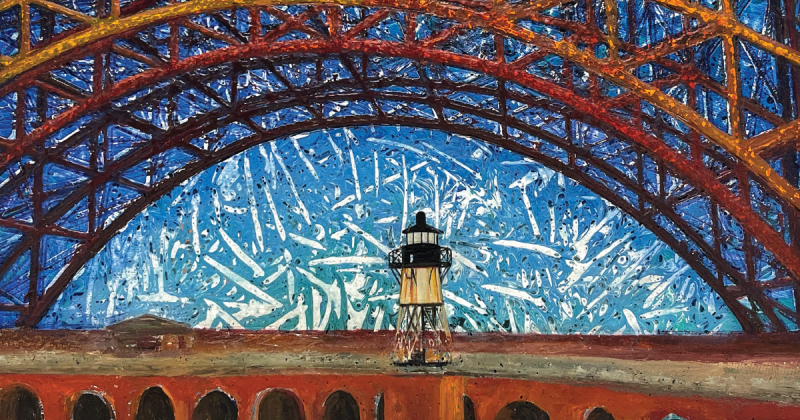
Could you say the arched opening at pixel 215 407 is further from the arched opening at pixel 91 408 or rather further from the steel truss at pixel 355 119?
the steel truss at pixel 355 119

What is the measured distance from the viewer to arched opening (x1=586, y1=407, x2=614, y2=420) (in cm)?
655

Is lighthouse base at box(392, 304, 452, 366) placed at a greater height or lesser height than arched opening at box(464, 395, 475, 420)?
greater

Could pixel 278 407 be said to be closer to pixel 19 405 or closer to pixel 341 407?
pixel 341 407

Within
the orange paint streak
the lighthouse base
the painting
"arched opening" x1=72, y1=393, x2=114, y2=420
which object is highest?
the painting

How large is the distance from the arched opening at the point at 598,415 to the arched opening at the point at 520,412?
46 centimetres

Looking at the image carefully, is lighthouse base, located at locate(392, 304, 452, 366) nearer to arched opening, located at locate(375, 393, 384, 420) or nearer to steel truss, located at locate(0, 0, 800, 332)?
arched opening, located at locate(375, 393, 384, 420)

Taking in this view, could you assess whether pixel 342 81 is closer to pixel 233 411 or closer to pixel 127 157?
pixel 127 157

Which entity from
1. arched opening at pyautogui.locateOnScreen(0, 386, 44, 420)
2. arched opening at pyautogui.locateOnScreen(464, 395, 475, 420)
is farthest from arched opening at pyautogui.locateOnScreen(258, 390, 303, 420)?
arched opening at pyautogui.locateOnScreen(0, 386, 44, 420)

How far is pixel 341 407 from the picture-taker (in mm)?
7770

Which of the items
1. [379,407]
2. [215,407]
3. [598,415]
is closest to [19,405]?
[215,407]

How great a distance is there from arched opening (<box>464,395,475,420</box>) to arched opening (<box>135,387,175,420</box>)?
2825mm

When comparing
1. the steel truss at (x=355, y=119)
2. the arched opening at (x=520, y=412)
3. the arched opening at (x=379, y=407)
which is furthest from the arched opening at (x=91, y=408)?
the steel truss at (x=355, y=119)

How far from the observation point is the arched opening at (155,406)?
25.8ft

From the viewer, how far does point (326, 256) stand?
20391 millimetres
